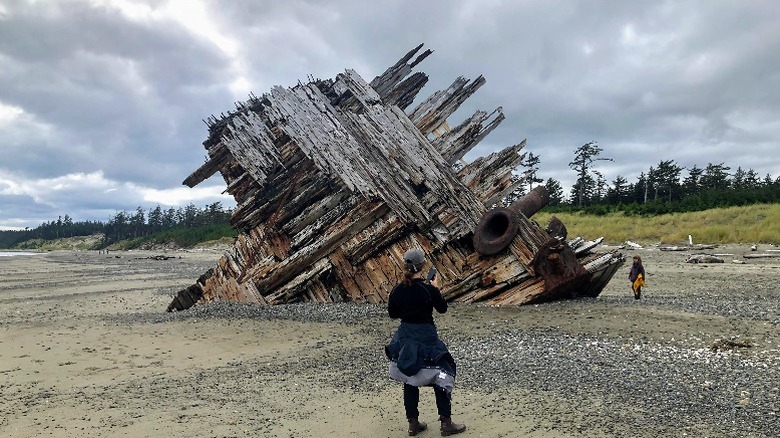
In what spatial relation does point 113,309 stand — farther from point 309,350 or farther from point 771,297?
point 771,297

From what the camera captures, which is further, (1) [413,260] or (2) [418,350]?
(1) [413,260]

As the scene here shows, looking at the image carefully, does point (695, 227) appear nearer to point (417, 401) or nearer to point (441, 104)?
point (441, 104)

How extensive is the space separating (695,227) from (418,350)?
3084cm

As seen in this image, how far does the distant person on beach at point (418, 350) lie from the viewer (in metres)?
3.87

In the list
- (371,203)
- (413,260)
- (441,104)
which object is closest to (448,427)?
(413,260)

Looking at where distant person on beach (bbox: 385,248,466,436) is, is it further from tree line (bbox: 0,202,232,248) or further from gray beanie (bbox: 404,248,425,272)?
tree line (bbox: 0,202,232,248)

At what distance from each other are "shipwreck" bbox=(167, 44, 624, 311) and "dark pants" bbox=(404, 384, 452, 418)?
588cm

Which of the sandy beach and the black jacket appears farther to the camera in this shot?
the sandy beach

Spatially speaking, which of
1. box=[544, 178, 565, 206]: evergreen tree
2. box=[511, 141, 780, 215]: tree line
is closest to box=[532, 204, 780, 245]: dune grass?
box=[511, 141, 780, 215]: tree line

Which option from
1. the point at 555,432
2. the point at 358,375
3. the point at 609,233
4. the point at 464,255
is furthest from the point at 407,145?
the point at 609,233

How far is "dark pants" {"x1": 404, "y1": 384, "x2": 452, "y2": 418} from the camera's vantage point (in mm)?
3926

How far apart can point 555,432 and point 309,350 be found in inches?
164

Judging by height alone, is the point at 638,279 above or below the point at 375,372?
above

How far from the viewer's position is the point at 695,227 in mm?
29656
